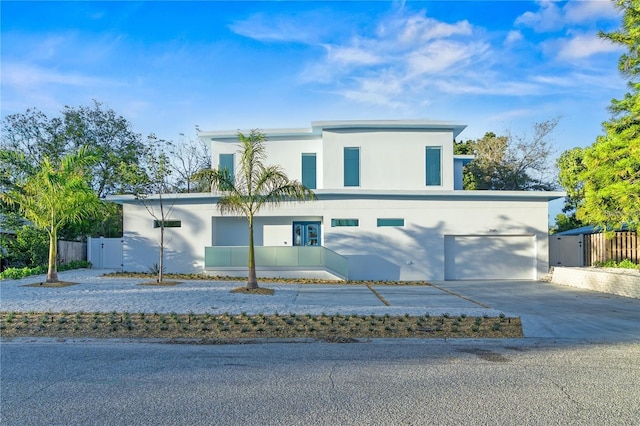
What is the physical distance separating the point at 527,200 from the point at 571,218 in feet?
42.2

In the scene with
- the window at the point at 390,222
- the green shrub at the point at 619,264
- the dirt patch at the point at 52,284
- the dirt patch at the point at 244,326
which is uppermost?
the window at the point at 390,222

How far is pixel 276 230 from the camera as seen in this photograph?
→ 77.7 ft

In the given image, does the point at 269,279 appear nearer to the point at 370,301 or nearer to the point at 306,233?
the point at 306,233

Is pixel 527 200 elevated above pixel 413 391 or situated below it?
above

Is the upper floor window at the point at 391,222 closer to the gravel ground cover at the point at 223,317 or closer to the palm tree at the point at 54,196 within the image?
the gravel ground cover at the point at 223,317

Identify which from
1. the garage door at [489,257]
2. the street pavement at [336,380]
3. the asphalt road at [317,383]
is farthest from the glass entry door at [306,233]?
the asphalt road at [317,383]

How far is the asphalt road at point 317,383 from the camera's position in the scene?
5062 millimetres

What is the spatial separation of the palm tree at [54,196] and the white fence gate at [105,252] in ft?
28.5

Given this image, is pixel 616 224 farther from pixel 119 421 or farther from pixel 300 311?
pixel 119 421

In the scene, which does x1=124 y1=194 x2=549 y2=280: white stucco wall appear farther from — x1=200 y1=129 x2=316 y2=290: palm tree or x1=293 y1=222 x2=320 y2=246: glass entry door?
x1=200 y1=129 x2=316 y2=290: palm tree

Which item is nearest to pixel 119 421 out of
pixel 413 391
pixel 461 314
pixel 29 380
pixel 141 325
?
pixel 29 380

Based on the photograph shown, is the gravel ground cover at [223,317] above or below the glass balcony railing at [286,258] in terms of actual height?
below

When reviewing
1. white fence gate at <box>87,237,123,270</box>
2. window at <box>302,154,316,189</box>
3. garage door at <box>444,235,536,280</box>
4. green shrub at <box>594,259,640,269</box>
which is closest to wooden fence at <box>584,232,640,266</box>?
green shrub at <box>594,259,640,269</box>

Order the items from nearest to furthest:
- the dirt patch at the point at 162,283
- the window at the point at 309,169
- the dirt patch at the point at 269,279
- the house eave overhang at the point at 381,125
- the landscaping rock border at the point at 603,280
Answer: the landscaping rock border at the point at 603,280 < the dirt patch at the point at 162,283 < the dirt patch at the point at 269,279 < the house eave overhang at the point at 381,125 < the window at the point at 309,169
